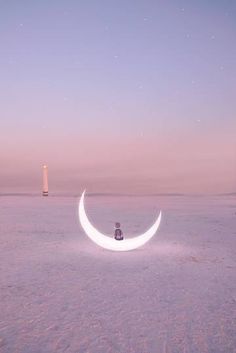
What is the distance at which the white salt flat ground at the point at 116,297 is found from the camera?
4020 mm

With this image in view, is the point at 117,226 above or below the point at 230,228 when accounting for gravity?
above

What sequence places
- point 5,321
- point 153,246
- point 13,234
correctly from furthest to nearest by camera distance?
point 13,234
point 153,246
point 5,321

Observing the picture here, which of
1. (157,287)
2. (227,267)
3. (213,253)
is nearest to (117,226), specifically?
(213,253)

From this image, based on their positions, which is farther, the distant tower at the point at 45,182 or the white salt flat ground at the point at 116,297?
the distant tower at the point at 45,182

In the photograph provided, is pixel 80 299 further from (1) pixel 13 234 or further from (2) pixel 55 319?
(1) pixel 13 234

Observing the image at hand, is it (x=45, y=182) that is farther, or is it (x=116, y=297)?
(x=45, y=182)

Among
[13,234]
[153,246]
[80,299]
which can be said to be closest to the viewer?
[80,299]

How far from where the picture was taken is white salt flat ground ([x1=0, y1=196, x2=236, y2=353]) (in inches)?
158

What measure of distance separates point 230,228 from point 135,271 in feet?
26.0

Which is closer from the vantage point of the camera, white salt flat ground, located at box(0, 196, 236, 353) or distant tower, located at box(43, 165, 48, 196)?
white salt flat ground, located at box(0, 196, 236, 353)

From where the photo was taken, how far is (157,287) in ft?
20.1

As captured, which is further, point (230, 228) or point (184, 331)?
point (230, 228)

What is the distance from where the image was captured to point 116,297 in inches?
221

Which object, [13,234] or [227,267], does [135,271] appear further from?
[13,234]
